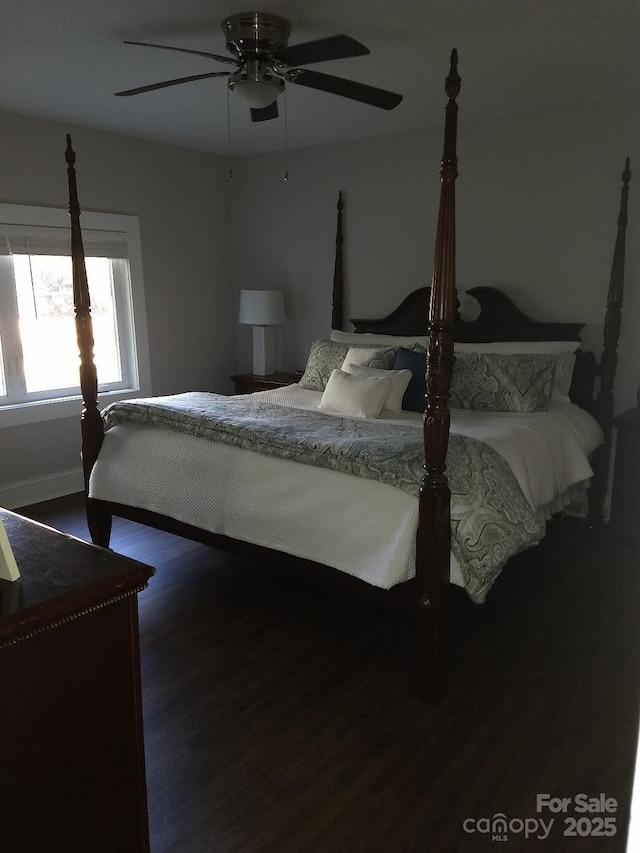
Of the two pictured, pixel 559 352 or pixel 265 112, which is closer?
pixel 265 112

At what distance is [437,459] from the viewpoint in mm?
2146

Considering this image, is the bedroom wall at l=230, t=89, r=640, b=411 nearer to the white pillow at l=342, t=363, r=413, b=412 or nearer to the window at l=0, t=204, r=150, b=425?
the white pillow at l=342, t=363, r=413, b=412

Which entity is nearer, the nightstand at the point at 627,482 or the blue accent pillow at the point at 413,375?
the nightstand at the point at 627,482

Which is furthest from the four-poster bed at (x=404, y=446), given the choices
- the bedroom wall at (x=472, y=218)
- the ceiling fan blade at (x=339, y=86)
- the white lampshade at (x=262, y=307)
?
the white lampshade at (x=262, y=307)

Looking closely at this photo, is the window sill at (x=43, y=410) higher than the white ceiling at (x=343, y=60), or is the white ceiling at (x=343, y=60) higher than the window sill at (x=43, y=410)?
the white ceiling at (x=343, y=60)

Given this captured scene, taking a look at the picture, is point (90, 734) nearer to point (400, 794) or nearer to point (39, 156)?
point (400, 794)

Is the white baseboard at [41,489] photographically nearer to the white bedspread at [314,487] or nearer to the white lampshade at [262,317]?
the white bedspread at [314,487]

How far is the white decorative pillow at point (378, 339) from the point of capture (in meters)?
4.00

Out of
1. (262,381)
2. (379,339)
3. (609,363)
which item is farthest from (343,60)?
(262,381)

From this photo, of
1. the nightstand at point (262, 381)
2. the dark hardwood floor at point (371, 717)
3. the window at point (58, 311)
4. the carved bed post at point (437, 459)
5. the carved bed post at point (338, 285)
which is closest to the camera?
the dark hardwood floor at point (371, 717)

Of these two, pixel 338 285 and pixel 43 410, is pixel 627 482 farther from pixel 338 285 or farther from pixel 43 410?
pixel 43 410

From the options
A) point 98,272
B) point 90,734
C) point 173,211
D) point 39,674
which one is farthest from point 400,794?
point 173,211

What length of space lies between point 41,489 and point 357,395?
2.35 metres

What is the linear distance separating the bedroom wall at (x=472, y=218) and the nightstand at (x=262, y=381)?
11.3 inches
